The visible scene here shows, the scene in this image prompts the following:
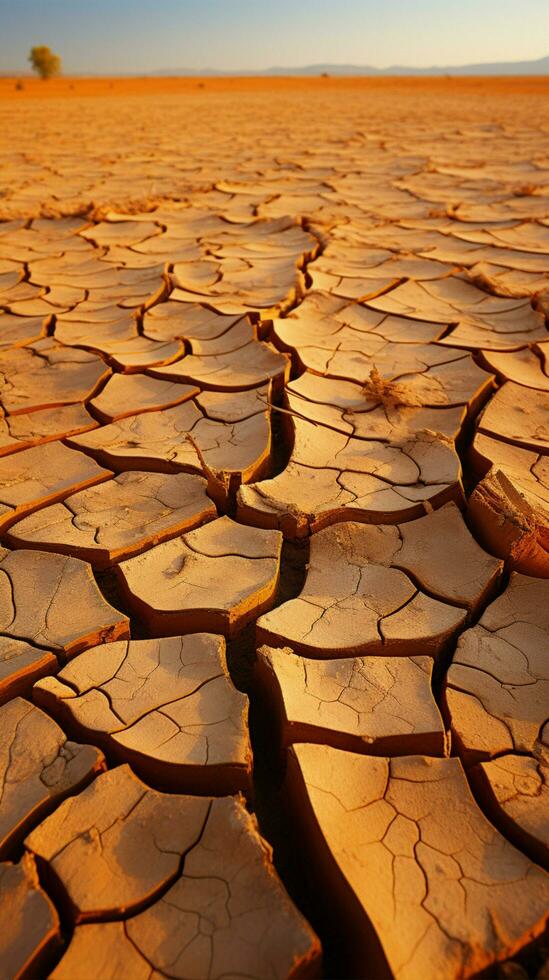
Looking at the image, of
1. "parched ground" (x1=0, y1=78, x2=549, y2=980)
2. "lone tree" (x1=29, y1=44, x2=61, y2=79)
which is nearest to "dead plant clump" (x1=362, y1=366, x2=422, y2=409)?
"parched ground" (x1=0, y1=78, x2=549, y2=980)

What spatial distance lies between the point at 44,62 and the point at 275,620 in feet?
127

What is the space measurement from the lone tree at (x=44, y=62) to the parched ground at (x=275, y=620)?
118 feet

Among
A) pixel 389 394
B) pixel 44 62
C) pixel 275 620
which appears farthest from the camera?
pixel 44 62

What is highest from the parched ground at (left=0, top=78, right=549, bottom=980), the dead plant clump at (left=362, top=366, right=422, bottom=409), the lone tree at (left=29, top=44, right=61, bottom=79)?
the lone tree at (left=29, top=44, right=61, bottom=79)

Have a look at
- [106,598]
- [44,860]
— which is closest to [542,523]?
[106,598]

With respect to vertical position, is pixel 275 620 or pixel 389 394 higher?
pixel 389 394

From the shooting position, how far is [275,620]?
1323 mm

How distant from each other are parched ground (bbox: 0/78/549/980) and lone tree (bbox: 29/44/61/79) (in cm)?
3596

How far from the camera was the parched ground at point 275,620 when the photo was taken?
0.85m

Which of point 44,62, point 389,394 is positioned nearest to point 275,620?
point 389,394

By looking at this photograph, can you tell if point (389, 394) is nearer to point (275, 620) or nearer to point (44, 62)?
point (275, 620)

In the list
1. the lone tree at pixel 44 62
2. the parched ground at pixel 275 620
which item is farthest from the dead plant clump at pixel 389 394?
the lone tree at pixel 44 62

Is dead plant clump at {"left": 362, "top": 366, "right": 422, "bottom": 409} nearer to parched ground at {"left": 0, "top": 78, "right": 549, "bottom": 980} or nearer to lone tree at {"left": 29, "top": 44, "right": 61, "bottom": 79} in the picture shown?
A: parched ground at {"left": 0, "top": 78, "right": 549, "bottom": 980}

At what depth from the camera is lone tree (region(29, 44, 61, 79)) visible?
3114cm
